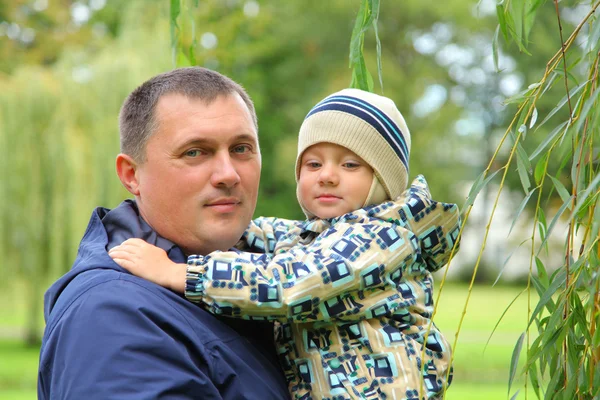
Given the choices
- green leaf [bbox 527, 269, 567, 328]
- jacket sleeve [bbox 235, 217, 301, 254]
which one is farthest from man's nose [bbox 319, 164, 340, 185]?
green leaf [bbox 527, 269, 567, 328]

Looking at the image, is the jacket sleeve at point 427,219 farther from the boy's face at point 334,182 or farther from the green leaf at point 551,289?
the green leaf at point 551,289

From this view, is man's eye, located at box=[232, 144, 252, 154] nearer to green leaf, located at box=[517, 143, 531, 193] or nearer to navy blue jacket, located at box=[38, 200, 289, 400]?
navy blue jacket, located at box=[38, 200, 289, 400]

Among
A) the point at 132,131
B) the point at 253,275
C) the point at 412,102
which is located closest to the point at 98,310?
the point at 253,275

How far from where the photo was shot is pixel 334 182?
241 centimetres

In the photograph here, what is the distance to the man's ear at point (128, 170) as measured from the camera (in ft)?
8.09

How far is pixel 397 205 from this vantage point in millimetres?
2334

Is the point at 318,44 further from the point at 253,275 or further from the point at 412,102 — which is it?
the point at 253,275

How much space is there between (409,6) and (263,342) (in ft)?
92.1

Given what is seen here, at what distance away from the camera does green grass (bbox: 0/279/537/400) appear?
13.0m

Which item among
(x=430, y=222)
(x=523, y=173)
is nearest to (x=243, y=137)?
(x=430, y=222)

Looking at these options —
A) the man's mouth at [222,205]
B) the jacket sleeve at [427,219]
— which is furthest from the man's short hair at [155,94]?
the jacket sleeve at [427,219]

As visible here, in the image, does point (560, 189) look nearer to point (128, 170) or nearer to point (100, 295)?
point (100, 295)

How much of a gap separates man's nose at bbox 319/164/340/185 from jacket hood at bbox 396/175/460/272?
0.19m

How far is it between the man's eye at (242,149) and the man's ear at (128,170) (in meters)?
0.31
